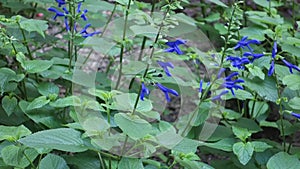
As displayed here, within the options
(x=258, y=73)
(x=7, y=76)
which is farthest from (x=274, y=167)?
(x=7, y=76)

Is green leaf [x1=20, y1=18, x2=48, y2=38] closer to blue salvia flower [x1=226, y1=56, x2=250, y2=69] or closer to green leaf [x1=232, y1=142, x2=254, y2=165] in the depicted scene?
blue salvia flower [x1=226, y1=56, x2=250, y2=69]

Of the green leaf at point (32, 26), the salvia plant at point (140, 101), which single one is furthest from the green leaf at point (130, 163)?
the green leaf at point (32, 26)

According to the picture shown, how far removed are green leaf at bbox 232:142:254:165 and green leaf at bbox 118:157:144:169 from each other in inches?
16.9

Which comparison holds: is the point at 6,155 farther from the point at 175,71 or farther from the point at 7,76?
the point at 175,71

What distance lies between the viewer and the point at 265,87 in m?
2.14

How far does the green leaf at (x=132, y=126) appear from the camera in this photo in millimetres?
1559

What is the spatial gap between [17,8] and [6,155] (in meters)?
1.10

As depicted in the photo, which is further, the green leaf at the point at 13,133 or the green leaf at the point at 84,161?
the green leaf at the point at 84,161

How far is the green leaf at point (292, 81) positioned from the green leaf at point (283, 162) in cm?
27

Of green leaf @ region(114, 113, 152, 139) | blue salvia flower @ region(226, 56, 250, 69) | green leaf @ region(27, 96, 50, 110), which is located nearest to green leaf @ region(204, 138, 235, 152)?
blue salvia flower @ region(226, 56, 250, 69)

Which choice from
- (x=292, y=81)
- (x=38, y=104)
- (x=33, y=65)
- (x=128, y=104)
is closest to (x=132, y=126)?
(x=128, y=104)

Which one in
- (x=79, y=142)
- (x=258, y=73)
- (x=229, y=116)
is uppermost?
(x=258, y=73)

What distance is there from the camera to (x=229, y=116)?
7.73ft

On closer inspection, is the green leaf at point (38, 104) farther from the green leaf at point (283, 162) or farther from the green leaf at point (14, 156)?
the green leaf at point (283, 162)
